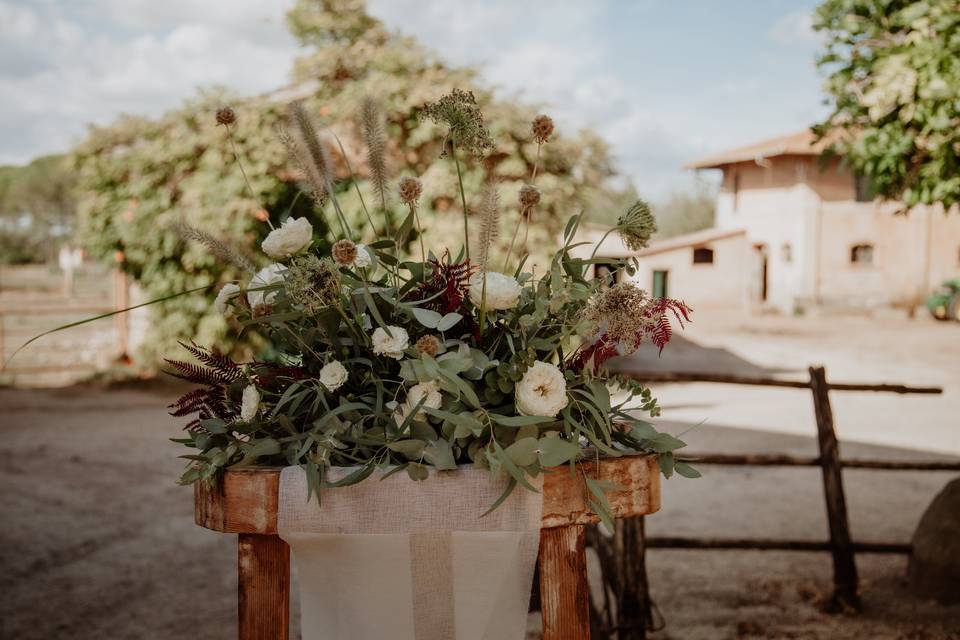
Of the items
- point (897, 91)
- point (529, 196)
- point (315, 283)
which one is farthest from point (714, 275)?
point (315, 283)

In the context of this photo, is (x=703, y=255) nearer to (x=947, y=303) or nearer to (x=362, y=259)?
(x=947, y=303)

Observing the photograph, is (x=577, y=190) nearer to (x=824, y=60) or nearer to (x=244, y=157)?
(x=244, y=157)

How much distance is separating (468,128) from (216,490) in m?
0.72

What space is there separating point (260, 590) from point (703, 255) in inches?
785

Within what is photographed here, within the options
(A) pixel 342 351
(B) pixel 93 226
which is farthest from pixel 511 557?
(B) pixel 93 226

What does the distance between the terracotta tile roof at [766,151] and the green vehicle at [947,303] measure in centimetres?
413

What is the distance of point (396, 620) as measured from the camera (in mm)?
1295

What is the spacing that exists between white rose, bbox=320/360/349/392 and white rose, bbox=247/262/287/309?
0.17m

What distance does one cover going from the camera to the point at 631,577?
9.78 feet

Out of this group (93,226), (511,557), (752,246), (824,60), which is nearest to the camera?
(511,557)

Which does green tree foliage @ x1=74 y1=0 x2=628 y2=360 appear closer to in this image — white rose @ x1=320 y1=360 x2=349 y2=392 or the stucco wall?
white rose @ x1=320 y1=360 x2=349 y2=392

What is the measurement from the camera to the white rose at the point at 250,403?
1270 mm

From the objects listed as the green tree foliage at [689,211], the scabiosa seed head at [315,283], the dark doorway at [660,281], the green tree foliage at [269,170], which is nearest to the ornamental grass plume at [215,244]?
the scabiosa seed head at [315,283]

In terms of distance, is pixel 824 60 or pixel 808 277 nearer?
pixel 824 60
